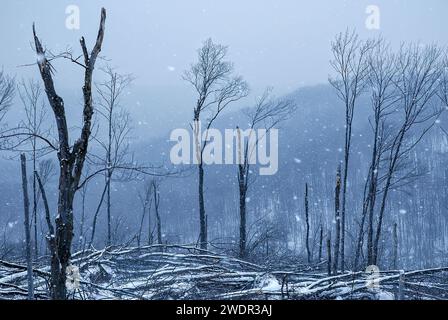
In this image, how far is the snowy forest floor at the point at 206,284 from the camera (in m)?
5.71

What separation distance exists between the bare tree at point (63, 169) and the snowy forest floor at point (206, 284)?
120cm

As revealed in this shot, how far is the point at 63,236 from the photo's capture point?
426cm

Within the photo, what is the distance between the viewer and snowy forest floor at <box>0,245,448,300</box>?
5715mm

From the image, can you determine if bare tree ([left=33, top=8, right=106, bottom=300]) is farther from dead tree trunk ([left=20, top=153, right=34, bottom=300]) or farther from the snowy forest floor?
the snowy forest floor

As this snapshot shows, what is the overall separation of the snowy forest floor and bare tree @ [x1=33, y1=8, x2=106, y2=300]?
1.20 metres

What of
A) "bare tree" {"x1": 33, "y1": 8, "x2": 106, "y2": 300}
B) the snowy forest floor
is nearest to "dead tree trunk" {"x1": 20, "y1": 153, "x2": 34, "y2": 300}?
"bare tree" {"x1": 33, "y1": 8, "x2": 106, "y2": 300}

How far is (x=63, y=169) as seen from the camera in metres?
4.29

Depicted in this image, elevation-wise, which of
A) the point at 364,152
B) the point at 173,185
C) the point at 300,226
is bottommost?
the point at 300,226

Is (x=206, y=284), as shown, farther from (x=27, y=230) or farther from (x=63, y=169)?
(x=63, y=169)
